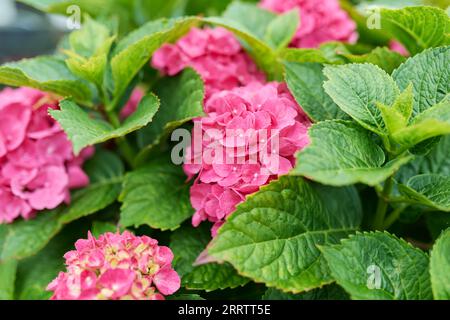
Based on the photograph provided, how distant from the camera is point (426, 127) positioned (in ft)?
2.26

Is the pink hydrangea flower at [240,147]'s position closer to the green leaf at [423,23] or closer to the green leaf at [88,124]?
the green leaf at [88,124]

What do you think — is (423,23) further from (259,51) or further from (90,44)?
(90,44)

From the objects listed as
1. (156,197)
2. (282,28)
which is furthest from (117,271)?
(282,28)

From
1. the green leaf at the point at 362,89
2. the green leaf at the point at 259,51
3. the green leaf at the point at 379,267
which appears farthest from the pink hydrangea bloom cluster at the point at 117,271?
the green leaf at the point at 259,51

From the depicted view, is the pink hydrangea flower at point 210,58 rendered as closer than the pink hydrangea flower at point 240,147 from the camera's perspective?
No

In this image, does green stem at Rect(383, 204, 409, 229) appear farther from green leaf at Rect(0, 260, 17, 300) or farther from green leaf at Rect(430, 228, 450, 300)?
green leaf at Rect(0, 260, 17, 300)

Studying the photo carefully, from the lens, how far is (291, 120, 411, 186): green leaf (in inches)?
25.5

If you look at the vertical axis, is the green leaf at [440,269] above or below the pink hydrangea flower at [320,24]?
below

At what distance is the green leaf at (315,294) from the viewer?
811 mm

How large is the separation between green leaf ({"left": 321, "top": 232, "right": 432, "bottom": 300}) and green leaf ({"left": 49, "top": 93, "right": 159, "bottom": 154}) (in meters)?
0.33

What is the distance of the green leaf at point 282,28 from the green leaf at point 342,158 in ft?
1.25

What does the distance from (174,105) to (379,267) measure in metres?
0.47

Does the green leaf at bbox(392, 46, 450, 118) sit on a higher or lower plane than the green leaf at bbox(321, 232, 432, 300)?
higher

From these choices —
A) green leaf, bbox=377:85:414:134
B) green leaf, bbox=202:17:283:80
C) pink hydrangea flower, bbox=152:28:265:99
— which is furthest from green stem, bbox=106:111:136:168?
green leaf, bbox=377:85:414:134
